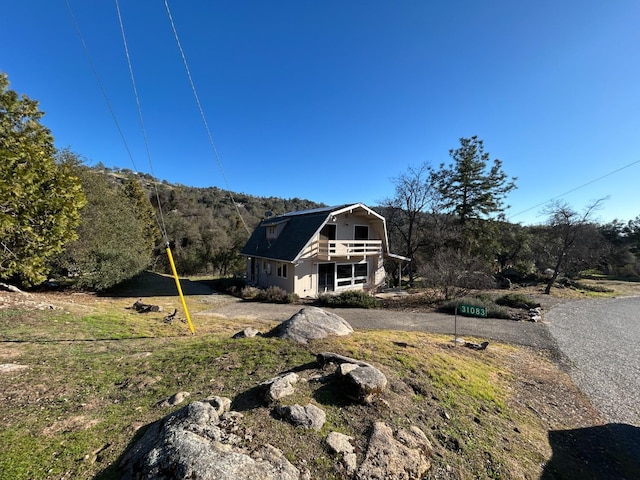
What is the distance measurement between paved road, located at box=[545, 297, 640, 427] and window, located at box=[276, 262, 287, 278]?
1380 cm

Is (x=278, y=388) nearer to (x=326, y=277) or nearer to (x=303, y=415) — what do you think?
(x=303, y=415)

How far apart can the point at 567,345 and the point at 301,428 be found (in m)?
11.1

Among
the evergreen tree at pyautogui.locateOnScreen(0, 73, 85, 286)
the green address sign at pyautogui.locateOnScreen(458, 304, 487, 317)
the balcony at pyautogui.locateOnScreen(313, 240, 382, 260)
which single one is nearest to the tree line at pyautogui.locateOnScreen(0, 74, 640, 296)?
the evergreen tree at pyautogui.locateOnScreen(0, 73, 85, 286)

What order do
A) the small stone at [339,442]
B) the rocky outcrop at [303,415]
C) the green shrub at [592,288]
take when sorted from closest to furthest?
1. the small stone at [339,442]
2. the rocky outcrop at [303,415]
3. the green shrub at [592,288]

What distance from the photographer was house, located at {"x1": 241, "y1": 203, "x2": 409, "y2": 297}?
17500 mm

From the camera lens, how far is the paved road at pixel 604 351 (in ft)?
20.9

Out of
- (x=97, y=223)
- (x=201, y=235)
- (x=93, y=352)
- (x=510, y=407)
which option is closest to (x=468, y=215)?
(x=510, y=407)

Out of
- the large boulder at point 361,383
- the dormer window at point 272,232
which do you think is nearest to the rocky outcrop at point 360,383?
the large boulder at point 361,383

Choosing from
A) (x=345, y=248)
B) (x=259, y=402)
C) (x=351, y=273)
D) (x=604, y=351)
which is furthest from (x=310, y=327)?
(x=351, y=273)

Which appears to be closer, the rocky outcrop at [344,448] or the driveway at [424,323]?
the rocky outcrop at [344,448]

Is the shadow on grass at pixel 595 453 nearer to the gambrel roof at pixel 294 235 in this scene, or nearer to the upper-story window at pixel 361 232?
the gambrel roof at pixel 294 235

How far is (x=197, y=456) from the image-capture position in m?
2.52

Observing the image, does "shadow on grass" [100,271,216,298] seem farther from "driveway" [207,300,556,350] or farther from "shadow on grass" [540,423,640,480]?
"shadow on grass" [540,423,640,480]

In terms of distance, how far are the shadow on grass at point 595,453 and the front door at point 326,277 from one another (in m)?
14.5
